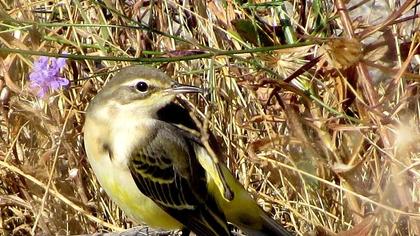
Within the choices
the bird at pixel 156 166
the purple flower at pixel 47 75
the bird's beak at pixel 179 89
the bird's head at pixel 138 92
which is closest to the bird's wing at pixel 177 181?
the bird at pixel 156 166

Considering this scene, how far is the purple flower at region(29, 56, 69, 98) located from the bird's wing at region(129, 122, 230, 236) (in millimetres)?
505

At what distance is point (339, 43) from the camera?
433 cm

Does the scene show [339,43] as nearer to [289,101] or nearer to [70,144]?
[289,101]

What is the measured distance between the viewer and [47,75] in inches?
192

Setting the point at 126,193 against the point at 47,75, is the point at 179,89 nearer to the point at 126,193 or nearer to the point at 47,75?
the point at 126,193

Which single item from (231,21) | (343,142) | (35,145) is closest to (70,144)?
(35,145)

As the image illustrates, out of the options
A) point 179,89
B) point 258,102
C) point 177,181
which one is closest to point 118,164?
point 177,181

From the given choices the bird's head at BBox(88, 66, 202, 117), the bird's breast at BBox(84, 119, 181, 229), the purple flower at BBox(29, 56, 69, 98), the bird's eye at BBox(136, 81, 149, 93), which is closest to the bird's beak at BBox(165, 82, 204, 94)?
the bird's head at BBox(88, 66, 202, 117)

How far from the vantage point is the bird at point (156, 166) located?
4.65 m

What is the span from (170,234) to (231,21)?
3.88ft

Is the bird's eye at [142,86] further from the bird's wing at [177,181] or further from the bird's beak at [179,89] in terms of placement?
the bird's wing at [177,181]

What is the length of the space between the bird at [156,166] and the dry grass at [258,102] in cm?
21

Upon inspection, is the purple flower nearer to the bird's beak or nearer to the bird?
the bird

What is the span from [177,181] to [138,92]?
0.45 meters
